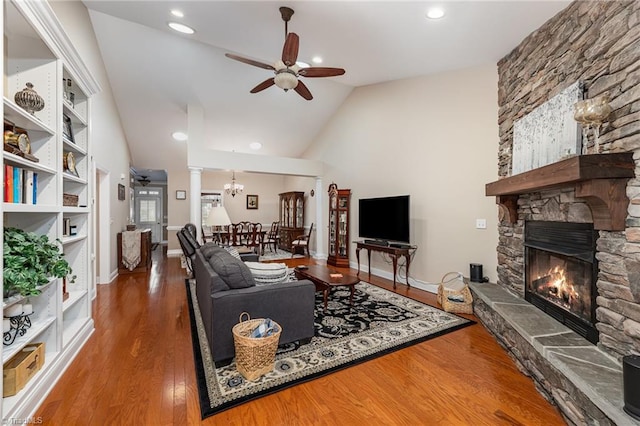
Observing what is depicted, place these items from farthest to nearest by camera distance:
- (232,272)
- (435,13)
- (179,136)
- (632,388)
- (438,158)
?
(179,136), (438,158), (435,13), (232,272), (632,388)

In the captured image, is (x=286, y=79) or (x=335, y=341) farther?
(x=286, y=79)

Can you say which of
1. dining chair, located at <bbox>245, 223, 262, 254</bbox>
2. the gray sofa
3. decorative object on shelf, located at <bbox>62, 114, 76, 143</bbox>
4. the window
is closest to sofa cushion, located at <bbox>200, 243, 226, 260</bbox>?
the gray sofa

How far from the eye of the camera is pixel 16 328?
1861 millimetres

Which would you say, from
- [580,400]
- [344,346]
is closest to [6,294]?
[344,346]

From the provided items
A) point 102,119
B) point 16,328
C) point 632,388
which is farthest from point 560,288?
point 102,119

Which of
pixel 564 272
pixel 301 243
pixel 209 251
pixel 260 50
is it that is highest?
pixel 260 50

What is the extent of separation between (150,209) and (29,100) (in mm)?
10557

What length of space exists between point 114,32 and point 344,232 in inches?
207

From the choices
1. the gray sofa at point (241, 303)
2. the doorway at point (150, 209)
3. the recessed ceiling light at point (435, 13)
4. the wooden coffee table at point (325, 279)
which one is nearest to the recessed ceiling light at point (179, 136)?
the wooden coffee table at point (325, 279)

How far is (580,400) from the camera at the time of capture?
5.16ft

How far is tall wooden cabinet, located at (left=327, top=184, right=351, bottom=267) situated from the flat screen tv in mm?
704

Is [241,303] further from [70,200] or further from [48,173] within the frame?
[70,200]

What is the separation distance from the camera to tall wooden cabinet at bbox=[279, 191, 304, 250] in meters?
8.36

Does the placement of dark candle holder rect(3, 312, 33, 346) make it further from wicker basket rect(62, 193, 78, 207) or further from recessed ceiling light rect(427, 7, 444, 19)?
recessed ceiling light rect(427, 7, 444, 19)
